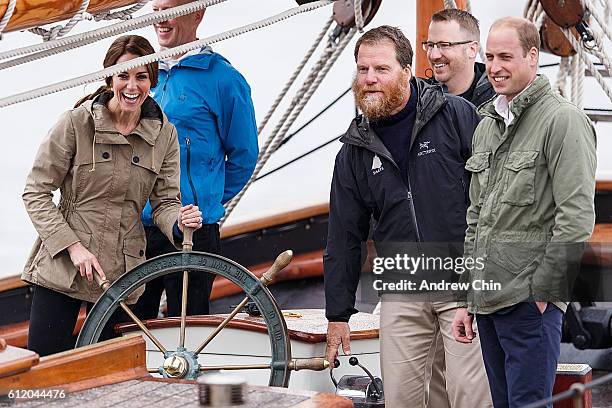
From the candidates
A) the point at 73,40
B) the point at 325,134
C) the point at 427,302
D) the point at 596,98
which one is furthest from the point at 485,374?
the point at 325,134

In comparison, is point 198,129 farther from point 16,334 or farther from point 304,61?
point 16,334

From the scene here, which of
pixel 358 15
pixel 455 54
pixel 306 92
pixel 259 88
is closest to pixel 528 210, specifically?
pixel 455 54

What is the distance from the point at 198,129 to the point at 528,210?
4.43 feet

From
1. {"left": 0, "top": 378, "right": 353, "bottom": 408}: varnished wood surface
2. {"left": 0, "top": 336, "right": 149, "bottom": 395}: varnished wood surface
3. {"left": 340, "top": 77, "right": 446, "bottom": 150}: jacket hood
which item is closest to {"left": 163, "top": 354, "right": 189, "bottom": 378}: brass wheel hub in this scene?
{"left": 0, "top": 336, "right": 149, "bottom": 395}: varnished wood surface

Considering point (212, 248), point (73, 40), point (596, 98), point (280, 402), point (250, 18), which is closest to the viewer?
point (280, 402)

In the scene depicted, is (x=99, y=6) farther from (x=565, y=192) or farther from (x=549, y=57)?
(x=549, y=57)

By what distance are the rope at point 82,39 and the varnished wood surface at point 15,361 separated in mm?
637

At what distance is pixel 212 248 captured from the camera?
12.3 feet

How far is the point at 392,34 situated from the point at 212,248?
3.26 feet

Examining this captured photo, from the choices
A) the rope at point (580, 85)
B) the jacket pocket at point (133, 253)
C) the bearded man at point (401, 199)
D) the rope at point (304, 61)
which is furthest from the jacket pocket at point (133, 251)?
the rope at point (580, 85)

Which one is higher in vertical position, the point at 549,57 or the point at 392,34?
the point at 549,57

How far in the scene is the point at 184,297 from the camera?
9.90 feet

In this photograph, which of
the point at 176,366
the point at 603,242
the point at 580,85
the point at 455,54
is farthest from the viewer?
the point at 603,242

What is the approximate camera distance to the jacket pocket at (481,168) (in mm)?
2734
